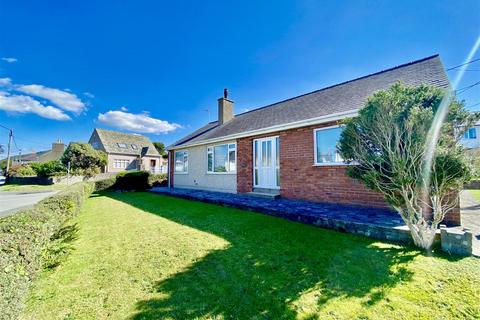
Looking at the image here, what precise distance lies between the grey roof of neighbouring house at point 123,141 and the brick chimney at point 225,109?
2885 centimetres

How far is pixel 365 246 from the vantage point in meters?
4.25

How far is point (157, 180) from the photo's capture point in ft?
61.7

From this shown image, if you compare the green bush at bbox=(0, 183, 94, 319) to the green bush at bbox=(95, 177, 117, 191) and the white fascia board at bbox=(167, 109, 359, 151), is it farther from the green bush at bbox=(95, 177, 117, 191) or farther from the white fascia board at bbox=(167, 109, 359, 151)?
the green bush at bbox=(95, 177, 117, 191)

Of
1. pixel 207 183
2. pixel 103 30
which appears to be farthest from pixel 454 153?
pixel 103 30

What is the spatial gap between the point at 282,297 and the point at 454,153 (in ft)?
13.2

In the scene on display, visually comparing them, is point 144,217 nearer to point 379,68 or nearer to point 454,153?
Result: point 454,153

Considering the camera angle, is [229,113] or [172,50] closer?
[172,50]

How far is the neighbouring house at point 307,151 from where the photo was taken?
23.8 ft

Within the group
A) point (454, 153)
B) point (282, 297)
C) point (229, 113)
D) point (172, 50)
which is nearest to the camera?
point (282, 297)

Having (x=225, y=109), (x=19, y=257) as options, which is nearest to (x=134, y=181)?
(x=225, y=109)

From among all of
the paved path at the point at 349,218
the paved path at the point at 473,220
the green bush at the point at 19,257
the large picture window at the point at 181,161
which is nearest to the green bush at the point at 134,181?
the large picture window at the point at 181,161

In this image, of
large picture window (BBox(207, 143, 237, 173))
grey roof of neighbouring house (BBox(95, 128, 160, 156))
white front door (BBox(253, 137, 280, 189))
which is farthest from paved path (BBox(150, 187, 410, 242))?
grey roof of neighbouring house (BBox(95, 128, 160, 156))

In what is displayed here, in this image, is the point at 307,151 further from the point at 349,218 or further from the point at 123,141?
the point at 123,141

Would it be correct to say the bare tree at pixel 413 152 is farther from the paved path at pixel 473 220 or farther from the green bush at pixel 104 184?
the green bush at pixel 104 184
